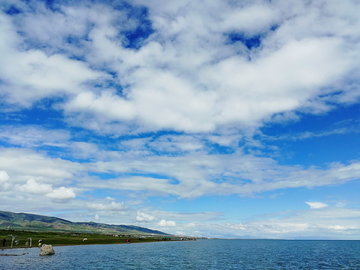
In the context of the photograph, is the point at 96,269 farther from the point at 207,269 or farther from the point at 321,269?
the point at 321,269

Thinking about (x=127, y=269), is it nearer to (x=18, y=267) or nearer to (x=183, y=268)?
(x=183, y=268)

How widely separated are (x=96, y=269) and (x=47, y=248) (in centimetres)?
4335

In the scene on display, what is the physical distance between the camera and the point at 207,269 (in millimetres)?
85000

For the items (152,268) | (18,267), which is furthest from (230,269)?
(18,267)

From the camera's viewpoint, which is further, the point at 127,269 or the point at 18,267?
the point at 127,269

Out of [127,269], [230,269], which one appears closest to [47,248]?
[127,269]

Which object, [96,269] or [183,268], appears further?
[183,268]

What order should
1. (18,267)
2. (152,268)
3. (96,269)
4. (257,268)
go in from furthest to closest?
(257,268)
(152,268)
(96,269)
(18,267)

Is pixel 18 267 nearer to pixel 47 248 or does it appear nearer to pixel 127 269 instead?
pixel 127 269

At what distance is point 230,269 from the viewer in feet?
278

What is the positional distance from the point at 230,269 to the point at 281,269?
1711 centimetres

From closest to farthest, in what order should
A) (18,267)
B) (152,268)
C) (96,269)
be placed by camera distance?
(18,267)
(96,269)
(152,268)

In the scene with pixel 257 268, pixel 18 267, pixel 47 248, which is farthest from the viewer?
pixel 47 248

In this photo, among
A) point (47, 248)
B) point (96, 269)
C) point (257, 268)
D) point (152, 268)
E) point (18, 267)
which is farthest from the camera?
point (47, 248)
